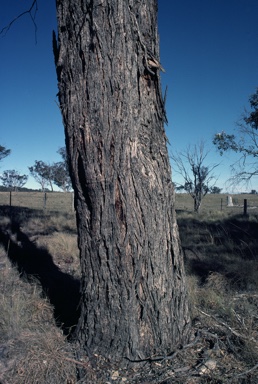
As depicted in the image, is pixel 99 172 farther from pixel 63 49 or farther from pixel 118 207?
pixel 63 49

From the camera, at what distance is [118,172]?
9.21 feet

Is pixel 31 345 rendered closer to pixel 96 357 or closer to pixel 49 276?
pixel 96 357

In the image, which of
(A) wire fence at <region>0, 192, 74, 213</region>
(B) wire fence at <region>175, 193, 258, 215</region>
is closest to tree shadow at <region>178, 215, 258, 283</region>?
(B) wire fence at <region>175, 193, 258, 215</region>

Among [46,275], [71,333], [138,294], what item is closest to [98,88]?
[138,294]

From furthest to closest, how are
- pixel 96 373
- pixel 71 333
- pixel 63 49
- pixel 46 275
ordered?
pixel 46 275, pixel 71 333, pixel 63 49, pixel 96 373

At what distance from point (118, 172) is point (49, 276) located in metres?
3.41

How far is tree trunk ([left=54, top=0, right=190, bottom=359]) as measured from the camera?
9.21 feet

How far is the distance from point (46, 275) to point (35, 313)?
180 cm

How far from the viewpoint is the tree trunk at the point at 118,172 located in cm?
281

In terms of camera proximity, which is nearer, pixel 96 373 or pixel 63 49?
pixel 96 373

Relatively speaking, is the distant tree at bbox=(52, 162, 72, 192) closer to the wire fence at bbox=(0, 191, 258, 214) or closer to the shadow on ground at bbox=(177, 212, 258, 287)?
the wire fence at bbox=(0, 191, 258, 214)

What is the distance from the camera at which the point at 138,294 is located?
290cm

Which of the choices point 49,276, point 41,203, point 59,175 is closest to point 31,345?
point 49,276

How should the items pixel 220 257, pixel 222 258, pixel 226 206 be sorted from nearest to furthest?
pixel 222 258 → pixel 220 257 → pixel 226 206
